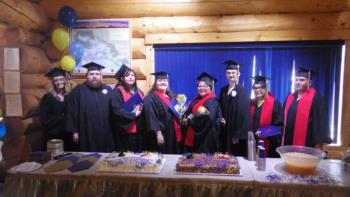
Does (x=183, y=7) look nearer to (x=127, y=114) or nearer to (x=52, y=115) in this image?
(x=127, y=114)

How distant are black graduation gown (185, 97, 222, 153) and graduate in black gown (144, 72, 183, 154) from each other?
255 mm

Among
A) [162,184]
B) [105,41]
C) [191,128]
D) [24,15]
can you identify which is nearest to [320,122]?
[191,128]

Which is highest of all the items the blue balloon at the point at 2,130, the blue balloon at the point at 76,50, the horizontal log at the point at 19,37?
the horizontal log at the point at 19,37

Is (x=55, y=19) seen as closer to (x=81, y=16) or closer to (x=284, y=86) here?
(x=81, y=16)

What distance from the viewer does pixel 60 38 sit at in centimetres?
418

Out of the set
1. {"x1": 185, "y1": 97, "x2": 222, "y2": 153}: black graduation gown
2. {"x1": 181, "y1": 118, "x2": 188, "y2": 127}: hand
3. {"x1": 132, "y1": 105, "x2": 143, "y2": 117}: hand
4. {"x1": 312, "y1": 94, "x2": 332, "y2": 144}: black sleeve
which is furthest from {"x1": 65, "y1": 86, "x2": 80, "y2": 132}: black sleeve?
{"x1": 312, "y1": 94, "x2": 332, "y2": 144}: black sleeve

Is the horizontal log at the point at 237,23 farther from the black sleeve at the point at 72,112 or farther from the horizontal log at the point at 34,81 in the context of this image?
the horizontal log at the point at 34,81

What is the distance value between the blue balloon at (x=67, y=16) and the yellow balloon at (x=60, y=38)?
14cm

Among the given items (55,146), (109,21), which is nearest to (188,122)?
(55,146)

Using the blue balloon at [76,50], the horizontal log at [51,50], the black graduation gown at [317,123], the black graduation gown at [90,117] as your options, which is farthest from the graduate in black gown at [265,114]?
the horizontal log at [51,50]

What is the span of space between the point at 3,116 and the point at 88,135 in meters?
1.17

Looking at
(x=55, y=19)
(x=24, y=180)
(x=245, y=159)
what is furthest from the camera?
(x=55, y=19)

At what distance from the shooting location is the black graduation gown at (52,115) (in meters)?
3.52

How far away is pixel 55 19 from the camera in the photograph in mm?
4430
